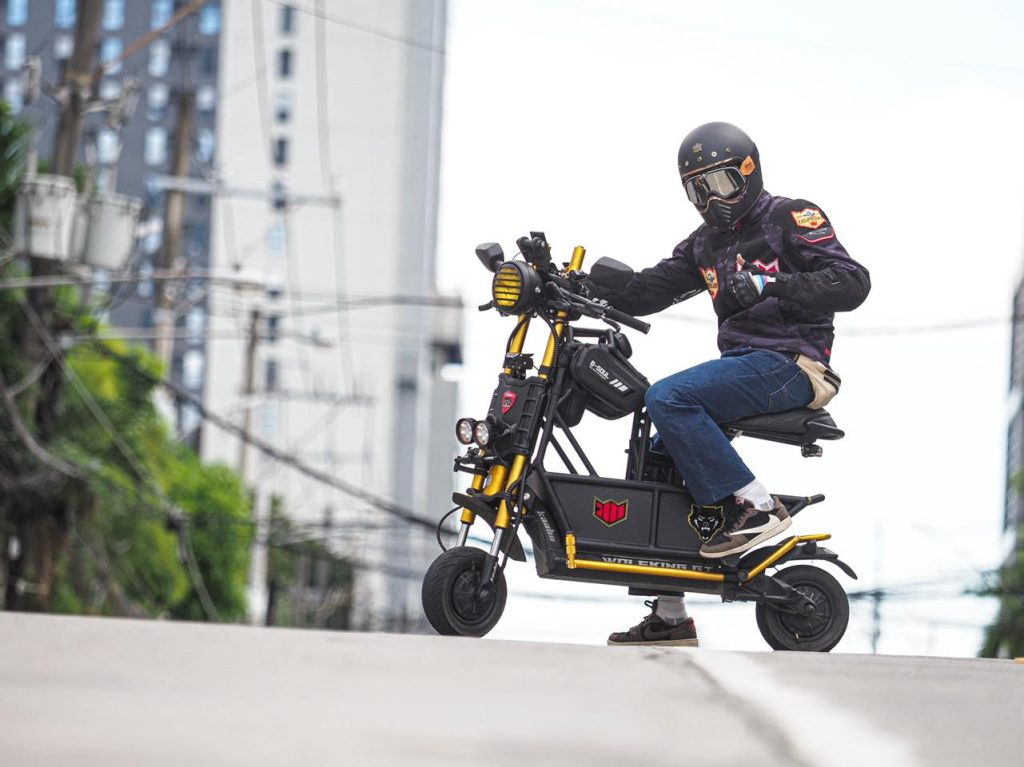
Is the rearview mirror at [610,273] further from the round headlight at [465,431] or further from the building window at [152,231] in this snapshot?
the building window at [152,231]

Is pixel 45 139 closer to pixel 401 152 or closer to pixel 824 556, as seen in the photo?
pixel 401 152

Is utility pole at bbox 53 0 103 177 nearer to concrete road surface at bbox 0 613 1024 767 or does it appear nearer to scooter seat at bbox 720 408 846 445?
scooter seat at bbox 720 408 846 445

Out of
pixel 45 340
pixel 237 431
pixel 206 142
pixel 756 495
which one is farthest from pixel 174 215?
pixel 206 142

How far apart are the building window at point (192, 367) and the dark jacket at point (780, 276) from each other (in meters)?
109

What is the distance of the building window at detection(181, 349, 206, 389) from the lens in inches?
4535

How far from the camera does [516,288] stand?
6.84 m

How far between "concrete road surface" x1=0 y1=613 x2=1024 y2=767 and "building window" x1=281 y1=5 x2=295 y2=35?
120 m

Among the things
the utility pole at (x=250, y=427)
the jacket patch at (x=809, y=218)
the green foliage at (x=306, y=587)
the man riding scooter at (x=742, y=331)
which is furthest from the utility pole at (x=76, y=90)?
the green foliage at (x=306, y=587)

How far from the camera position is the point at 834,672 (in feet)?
16.1

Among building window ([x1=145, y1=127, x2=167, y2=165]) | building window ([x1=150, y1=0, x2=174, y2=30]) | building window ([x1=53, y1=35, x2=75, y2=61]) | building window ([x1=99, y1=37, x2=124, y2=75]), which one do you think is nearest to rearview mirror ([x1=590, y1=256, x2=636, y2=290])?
building window ([x1=53, y1=35, x2=75, y2=61])

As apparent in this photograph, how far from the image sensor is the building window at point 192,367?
378ft

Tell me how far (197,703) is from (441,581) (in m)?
2.50

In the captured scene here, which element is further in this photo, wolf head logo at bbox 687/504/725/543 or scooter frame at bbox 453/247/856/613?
wolf head logo at bbox 687/504/725/543

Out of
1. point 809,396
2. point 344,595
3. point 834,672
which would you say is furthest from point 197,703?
point 344,595
